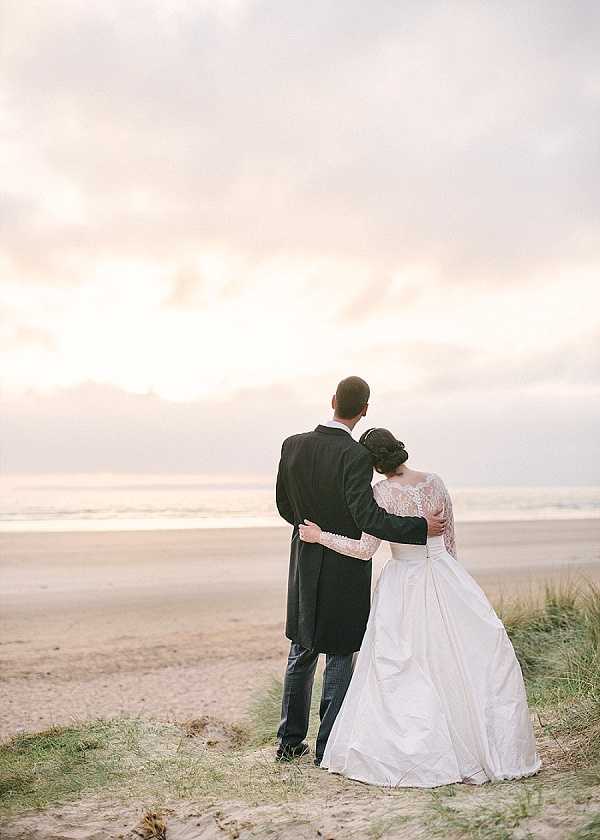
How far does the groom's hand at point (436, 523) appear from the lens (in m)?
5.02

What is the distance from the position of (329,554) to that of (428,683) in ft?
3.22

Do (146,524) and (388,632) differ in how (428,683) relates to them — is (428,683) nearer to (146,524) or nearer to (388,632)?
(388,632)

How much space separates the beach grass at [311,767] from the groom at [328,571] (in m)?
0.42

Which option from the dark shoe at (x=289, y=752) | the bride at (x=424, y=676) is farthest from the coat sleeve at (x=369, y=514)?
the dark shoe at (x=289, y=752)

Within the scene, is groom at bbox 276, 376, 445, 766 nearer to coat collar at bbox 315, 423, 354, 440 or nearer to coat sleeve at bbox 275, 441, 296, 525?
coat collar at bbox 315, 423, 354, 440

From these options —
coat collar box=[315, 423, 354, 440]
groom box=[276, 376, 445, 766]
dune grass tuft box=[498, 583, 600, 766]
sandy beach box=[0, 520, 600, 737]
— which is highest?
coat collar box=[315, 423, 354, 440]

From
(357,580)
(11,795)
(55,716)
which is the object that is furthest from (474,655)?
(55,716)

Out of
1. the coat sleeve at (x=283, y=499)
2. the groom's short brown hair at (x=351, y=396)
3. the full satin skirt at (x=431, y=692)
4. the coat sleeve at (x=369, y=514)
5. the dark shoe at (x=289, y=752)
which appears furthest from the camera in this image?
the coat sleeve at (x=283, y=499)

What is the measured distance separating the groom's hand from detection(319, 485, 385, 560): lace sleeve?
0.30 m

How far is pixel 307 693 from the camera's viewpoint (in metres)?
5.36

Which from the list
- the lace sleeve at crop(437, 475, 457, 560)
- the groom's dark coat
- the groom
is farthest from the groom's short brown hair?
the lace sleeve at crop(437, 475, 457, 560)

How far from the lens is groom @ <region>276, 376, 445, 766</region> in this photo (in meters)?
5.16

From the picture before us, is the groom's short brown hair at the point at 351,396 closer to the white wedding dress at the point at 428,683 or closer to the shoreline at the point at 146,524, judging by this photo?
the white wedding dress at the point at 428,683

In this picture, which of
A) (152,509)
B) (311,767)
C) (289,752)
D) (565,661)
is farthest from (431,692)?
(152,509)
